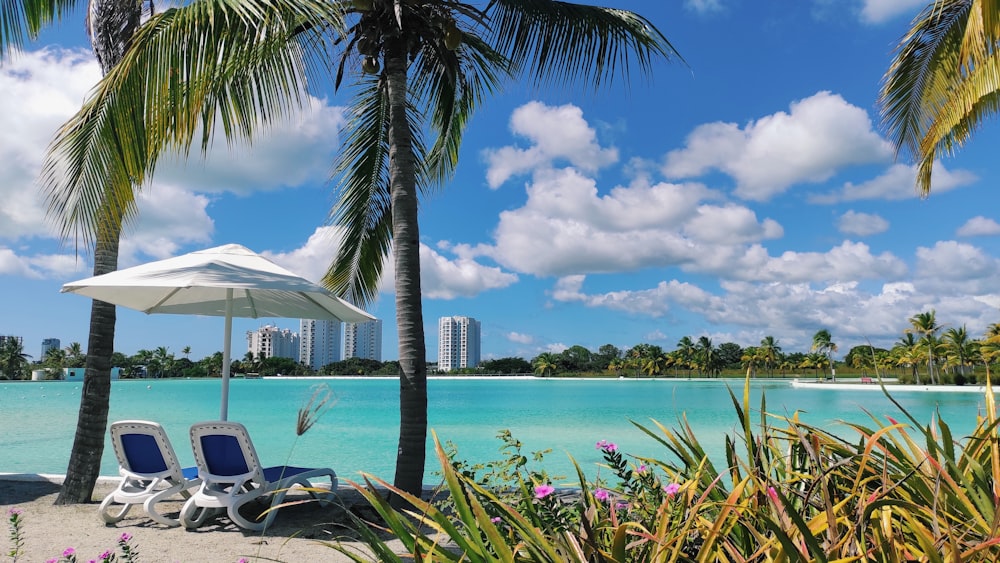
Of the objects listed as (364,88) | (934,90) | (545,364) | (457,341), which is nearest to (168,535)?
(364,88)

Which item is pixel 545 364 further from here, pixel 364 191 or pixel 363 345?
pixel 364 191

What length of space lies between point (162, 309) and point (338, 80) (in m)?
3.20

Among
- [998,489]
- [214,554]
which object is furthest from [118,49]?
[998,489]

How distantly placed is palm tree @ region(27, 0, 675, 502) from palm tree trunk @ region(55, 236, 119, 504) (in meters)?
1.62

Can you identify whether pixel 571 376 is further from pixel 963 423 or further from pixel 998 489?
pixel 998 489

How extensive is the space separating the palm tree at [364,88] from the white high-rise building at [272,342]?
4069 inches

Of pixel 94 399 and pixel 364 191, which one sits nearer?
pixel 94 399

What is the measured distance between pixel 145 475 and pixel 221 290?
2.19 m

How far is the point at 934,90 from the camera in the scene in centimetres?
721

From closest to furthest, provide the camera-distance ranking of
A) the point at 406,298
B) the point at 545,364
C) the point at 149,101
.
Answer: the point at 149,101 → the point at 406,298 → the point at 545,364

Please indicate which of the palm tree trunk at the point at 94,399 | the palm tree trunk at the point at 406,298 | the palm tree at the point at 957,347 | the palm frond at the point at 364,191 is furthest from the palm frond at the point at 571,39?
the palm tree at the point at 957,347

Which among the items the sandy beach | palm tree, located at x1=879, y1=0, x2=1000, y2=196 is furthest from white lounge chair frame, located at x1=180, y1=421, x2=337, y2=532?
palm tree, located at x1=879, y1=0, x2=1000, y2=196

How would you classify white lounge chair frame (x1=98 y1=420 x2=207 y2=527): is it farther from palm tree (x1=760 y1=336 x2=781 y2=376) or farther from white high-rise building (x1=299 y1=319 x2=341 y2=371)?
white high-rise building (x1=299 y1=319 x2=341 y2=371)

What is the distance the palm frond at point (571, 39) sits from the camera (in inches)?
232
